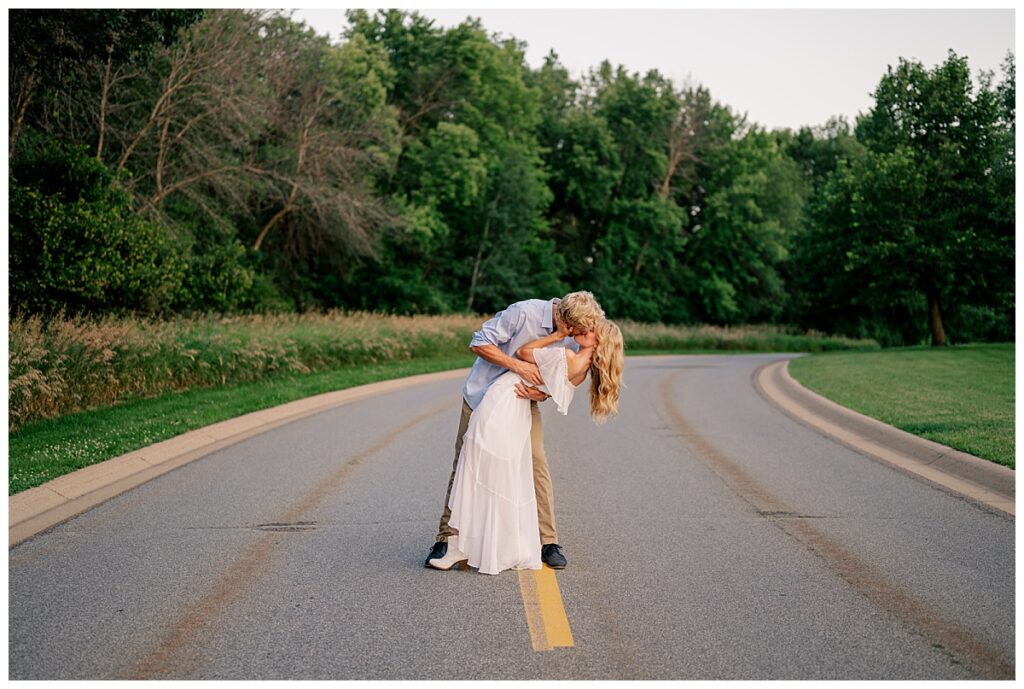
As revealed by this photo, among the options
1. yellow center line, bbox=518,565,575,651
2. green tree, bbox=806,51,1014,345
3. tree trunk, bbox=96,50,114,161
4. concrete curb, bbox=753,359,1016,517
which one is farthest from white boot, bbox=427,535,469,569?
green tree, bbox=806,51,1014,345

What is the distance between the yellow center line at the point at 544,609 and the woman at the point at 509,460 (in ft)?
0.60

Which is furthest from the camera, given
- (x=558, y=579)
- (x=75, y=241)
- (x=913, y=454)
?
(x=75, y=241)

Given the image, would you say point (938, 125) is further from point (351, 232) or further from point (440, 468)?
point (440, 468)

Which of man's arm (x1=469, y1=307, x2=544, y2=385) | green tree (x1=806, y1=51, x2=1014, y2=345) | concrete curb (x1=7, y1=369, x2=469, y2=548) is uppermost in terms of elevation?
green tree (x1=806, y1=51, x2=1014, y2=345)

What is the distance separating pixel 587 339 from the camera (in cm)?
647

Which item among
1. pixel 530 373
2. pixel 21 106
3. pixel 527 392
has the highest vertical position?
pixel 21 106

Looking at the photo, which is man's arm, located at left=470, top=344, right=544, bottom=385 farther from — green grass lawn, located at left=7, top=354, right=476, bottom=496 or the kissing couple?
green grass lawn, located at left=7, top=354, right=476, bottom=496

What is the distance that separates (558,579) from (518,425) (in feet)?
3.31

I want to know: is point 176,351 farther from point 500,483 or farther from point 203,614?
point 203,614

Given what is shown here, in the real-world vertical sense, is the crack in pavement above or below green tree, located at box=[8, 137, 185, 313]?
below

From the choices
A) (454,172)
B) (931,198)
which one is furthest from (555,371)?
(454,172)

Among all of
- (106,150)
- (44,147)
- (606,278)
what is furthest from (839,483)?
(606,278)

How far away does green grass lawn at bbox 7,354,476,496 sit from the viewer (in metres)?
10.0

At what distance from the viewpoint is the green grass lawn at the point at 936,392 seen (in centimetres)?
1161
